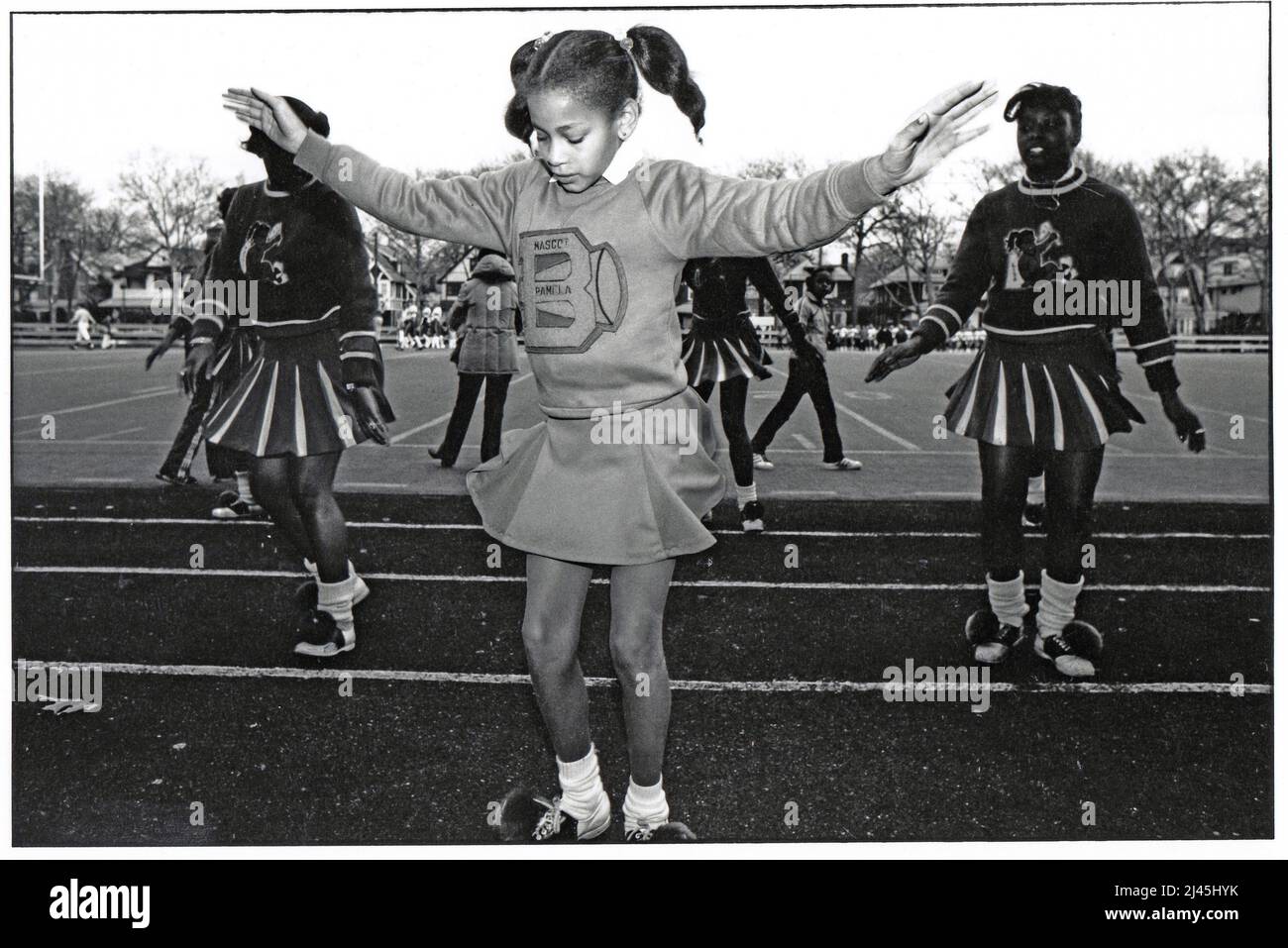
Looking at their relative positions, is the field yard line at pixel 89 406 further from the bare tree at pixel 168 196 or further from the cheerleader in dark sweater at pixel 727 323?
the cheerleader in dark sweater at pixel 727 323

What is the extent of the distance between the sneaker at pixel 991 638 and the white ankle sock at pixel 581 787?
60.2 inches

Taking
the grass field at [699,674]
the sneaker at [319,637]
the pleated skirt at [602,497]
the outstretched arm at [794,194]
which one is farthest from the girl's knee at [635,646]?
the sneaker at [319,637]

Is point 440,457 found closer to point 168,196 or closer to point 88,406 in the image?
point 88,406

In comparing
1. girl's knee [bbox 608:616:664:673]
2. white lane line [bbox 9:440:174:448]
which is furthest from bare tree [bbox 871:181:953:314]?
white lane line [bbox 9:440:174:448]

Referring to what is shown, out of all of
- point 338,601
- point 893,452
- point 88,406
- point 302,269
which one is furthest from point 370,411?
point 893,452

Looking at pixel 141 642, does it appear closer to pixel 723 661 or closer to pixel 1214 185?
pixel 723 661

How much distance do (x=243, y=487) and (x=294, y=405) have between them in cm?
201

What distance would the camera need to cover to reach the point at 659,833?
259 cm

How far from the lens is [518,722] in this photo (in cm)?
314

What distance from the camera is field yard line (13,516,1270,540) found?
5.16m

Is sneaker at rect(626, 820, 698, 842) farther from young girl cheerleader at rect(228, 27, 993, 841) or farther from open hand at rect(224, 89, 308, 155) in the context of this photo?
open hand at rect(224, 89, 308, 155)

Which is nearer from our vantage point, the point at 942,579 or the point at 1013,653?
the point at 1013,653
